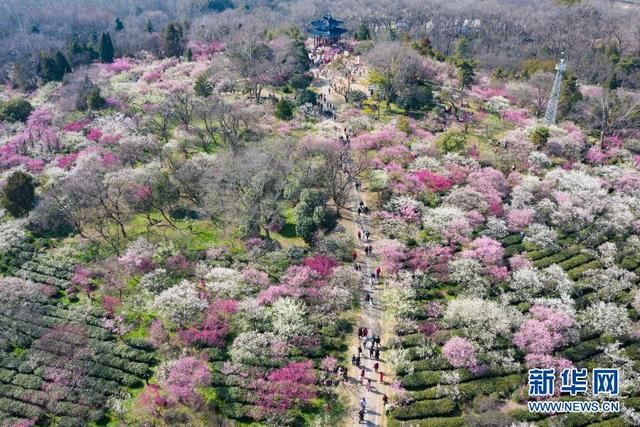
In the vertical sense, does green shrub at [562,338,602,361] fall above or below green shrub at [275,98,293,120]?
below

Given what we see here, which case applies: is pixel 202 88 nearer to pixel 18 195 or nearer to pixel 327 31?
pixel 18 195

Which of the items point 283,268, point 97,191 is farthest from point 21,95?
point 283,268

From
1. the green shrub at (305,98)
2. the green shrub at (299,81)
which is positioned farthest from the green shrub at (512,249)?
the green shrub at (299,81)

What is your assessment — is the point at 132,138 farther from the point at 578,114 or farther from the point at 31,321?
the point at 578,114

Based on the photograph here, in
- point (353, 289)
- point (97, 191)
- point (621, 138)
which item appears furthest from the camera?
point (621, 138)

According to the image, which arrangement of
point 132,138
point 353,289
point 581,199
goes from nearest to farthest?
1. point 353,289
2. point 581,199
3. point 132,138

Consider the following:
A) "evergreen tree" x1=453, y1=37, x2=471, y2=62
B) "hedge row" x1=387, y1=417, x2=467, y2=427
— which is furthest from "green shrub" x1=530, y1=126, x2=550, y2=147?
"hedge row" x1=387, y1=417, x2=467, y2=427

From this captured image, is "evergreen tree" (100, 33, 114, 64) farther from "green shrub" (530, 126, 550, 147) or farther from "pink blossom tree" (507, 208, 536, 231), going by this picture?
"pink blossom tree" (507, 208, 536, 231)
